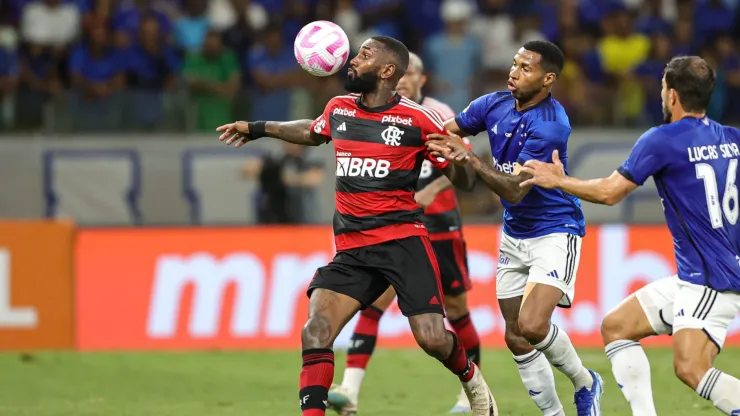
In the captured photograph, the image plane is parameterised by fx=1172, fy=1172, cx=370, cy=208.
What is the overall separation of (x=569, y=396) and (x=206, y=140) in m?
8.10

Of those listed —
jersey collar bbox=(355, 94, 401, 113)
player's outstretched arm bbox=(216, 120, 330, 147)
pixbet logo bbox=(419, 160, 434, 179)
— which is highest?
jersey collar bbox=(355, 94, 401, 113)

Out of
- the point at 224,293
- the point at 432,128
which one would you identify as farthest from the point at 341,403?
the point at 224,293

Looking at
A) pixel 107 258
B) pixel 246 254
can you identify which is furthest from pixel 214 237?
pixel 107 258

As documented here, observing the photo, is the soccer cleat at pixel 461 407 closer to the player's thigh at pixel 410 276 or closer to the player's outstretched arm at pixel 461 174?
the player's thigh at pixel 410 276

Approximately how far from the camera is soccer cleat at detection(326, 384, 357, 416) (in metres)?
9.01

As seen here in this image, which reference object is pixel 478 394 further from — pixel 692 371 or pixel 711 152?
pixel 711 152

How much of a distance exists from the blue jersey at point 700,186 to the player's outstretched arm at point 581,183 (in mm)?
76

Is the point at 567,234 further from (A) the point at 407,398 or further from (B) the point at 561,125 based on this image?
(A) the point at 407,398

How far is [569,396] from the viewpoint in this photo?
31.6 ft

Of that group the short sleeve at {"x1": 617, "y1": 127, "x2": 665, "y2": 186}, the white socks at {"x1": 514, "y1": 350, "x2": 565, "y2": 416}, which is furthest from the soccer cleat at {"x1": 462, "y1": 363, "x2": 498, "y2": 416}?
the short sleeve at {"x1": 617, "y1": 127, "x2": 665, "y2": 186}

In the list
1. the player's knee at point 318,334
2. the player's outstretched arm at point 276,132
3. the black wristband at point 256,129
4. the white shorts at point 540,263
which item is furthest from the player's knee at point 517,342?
the black wristband at point 256,129

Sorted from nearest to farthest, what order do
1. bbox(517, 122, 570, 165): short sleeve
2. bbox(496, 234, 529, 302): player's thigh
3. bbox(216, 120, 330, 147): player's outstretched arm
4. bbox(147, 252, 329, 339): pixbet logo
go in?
1. bbox(517, 122, 570, 165): short sleeve
2. bbox(216, 120, 330, 147): player's outstretched arm
3. bbox(496, 234, 529, 302): player's thigh
4. bbox(147, 252, 329, 339): pixbet logo

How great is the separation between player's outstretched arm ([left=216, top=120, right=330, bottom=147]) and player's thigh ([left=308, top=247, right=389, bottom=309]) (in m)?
0.84

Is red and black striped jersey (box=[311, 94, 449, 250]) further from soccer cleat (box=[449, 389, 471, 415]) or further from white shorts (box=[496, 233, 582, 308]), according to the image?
soccer cleat (box=[449, 389, 471, 415])
